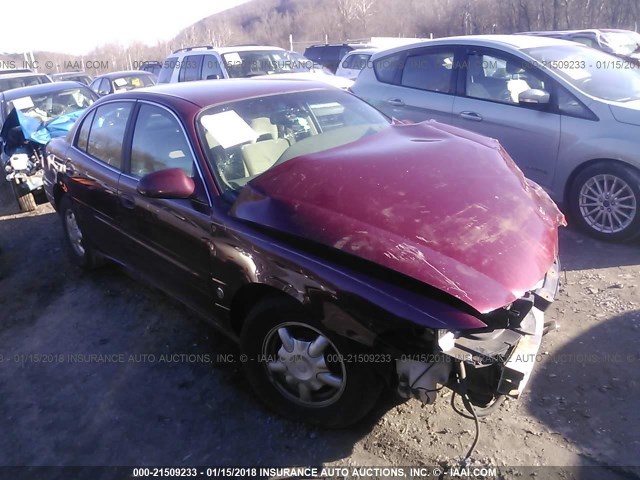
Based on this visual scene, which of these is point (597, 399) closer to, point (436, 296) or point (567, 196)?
point (436, 296)

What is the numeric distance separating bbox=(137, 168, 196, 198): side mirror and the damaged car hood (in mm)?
308

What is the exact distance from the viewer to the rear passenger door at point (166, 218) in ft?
9.62

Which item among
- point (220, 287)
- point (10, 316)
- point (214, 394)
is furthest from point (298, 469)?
point (10, 316)

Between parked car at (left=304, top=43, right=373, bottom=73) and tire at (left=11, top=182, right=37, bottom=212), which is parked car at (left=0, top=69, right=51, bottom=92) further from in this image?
parked car at (left=304, top=43, right=373, bottom=73)

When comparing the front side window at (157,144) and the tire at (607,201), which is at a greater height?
the front side window at (157,144)

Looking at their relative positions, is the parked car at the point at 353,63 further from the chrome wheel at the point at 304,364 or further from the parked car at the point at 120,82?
the chrome wheel at the point at 304,364

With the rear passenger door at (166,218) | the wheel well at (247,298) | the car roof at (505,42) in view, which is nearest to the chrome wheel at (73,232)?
the rear passenger door at (166,218)

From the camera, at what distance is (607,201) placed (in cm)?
445

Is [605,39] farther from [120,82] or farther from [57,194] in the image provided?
[57,194]

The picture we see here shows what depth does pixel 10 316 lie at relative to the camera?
13.9 feet

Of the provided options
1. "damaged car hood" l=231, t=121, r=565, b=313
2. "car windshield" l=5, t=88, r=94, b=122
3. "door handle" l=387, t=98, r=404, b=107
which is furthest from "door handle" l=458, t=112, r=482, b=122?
"car windshield" l=5, t=88, r=94, b=122

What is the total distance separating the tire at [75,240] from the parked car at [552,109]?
370 cm

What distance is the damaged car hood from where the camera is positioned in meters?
2.20

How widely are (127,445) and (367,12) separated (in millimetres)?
41791
